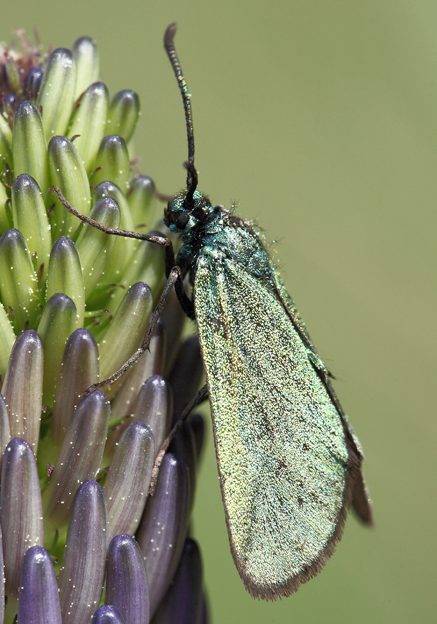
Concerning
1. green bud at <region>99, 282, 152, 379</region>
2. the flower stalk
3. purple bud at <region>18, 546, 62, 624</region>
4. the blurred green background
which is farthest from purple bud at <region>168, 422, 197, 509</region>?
the blurred green background

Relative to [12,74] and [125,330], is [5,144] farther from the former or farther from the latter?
[125,330]

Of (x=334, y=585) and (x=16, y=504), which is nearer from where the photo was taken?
(x=16, y=504)

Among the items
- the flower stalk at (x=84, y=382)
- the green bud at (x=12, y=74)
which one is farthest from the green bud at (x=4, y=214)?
the green bud at (x=12, y=74)

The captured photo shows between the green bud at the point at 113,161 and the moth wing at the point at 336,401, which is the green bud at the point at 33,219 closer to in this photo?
the green bud at the point at 113,161

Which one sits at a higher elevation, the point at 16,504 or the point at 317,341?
the point at 317,341

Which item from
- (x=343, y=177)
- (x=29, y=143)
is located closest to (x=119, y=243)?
(x=29, y=143)

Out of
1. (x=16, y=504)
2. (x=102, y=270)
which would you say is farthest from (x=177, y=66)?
(x=16, y=504)

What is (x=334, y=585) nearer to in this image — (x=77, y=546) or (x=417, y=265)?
(x=417, y=265)
